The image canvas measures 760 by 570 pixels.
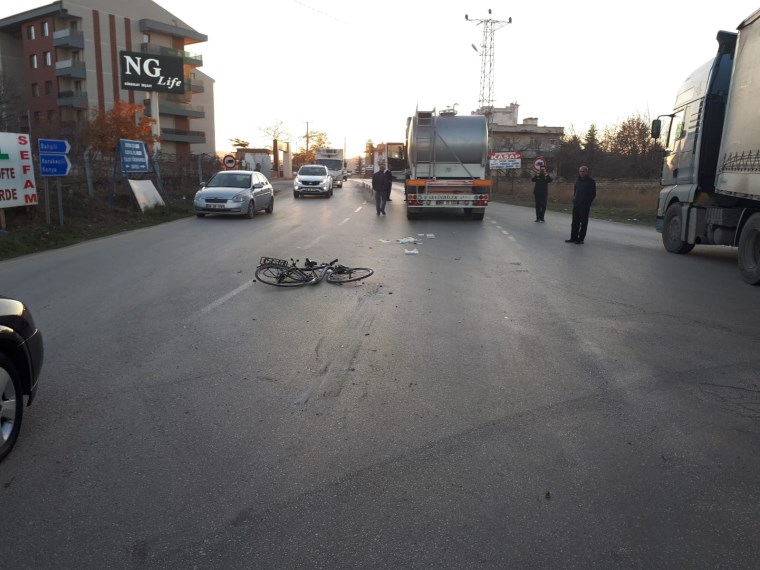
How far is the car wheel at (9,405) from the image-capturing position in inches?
143

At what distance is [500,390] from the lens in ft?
16.1

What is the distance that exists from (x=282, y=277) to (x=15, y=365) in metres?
5.40

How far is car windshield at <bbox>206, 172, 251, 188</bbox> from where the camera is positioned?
71.3ft

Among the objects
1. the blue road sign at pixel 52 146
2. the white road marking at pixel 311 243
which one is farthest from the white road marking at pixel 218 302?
the blue road sign at pixel 52 146

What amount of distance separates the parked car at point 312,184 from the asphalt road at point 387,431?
27.0 meters

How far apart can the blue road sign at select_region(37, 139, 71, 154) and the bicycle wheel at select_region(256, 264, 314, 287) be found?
8.20m

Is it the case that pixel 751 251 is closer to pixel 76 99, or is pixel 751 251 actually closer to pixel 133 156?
pixel 133 156

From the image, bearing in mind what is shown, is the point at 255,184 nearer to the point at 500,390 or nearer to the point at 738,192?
the point at 738,192

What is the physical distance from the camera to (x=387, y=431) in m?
4.11

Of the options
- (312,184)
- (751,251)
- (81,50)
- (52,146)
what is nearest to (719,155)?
(751,251)

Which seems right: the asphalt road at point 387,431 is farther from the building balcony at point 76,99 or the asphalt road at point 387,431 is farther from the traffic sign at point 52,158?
the building balcony at point 76,99

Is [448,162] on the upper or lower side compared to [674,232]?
upper

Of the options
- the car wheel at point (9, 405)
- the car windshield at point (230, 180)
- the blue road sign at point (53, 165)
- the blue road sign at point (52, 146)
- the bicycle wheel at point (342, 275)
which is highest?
the blue road sign at point (52, 146)

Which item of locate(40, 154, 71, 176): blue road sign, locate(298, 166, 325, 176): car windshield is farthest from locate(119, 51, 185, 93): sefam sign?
locate(40, 154, 71, 176): blue road sign
